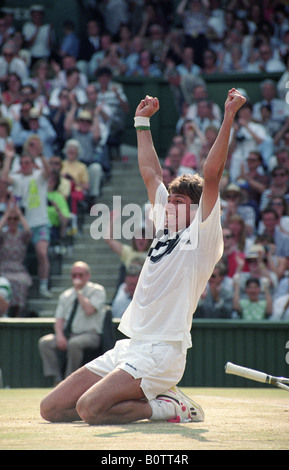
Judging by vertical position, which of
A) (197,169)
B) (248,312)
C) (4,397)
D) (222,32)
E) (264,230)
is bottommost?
(4,397)

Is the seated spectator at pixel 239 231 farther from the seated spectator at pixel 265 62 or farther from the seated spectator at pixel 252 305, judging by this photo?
the seated spectator at pixel 265 62

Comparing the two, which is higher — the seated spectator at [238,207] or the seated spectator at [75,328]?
the seated spectator at [238,207]

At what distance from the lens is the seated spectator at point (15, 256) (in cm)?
→ 1227

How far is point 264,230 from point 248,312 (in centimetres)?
180

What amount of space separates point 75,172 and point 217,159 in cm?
911

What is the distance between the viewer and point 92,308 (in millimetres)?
10188

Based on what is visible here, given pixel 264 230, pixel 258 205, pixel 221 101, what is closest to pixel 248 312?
pixel 264 230

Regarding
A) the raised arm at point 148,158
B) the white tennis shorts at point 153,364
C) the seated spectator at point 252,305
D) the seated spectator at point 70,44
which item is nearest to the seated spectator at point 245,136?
the seated spectator at point 252,305

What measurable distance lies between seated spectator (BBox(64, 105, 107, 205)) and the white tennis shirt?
29.9ft

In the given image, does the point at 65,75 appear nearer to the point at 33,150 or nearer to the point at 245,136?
the point at 33,150

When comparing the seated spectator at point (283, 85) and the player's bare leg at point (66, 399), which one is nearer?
the player's bare leg at point (66, 399)

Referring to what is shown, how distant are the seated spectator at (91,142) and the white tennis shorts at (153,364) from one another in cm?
920

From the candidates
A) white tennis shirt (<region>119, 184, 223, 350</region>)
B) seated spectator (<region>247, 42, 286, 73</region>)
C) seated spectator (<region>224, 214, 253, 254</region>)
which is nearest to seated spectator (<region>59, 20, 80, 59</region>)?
seated spectator (<region>247, 42, 286, 73</region>)
